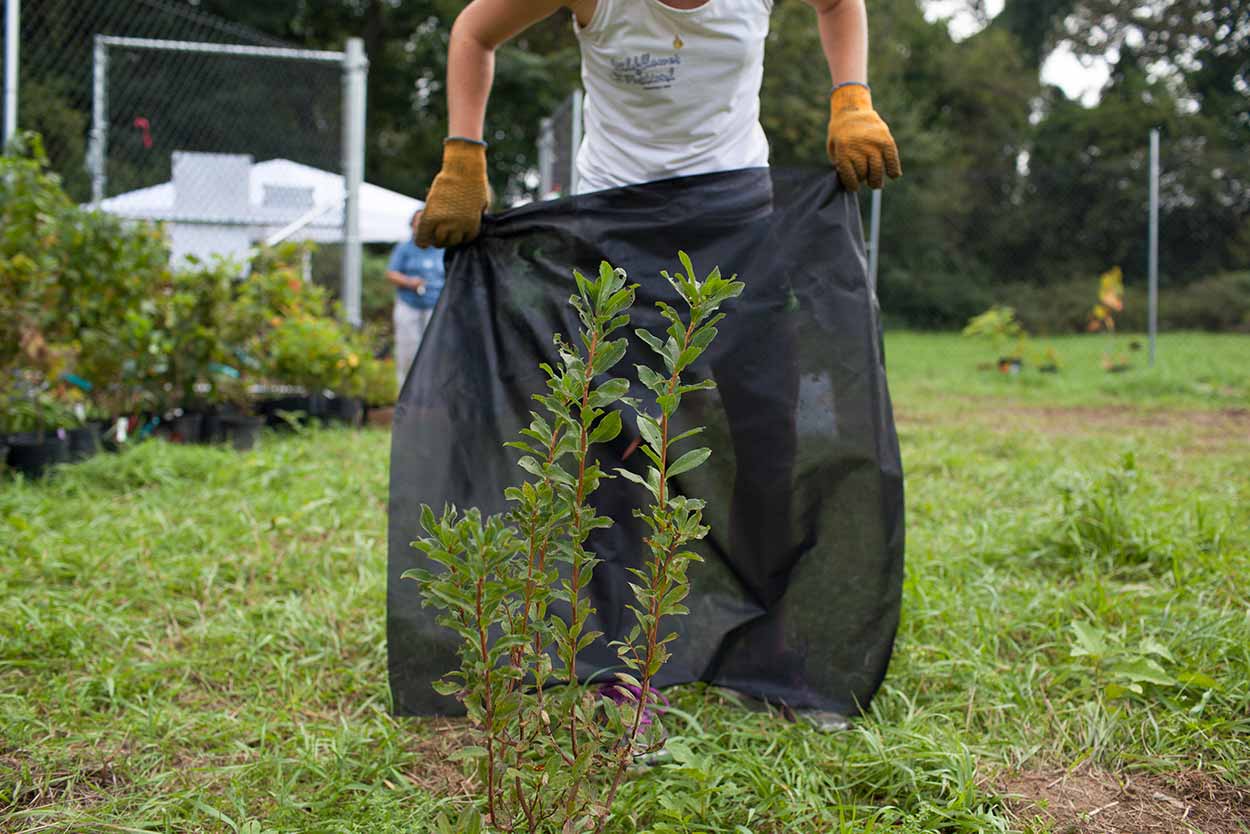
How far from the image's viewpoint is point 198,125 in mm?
9281

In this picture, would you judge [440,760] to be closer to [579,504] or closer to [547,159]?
[579,504]

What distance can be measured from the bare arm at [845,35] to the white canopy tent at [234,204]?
435cm

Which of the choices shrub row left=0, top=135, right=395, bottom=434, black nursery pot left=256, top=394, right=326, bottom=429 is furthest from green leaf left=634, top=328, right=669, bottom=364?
black nursery pot left=256, top=394, right=326, bottom=429

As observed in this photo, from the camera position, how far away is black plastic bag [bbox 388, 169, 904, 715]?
182 cm

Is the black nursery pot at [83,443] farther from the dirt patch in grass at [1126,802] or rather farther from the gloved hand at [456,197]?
the dirt patch in grass at [1126,802]

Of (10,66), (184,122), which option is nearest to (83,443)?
(10,66)

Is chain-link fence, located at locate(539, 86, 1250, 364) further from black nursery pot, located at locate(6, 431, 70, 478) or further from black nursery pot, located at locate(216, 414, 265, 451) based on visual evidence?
black nursery pot, located at locate(6, 431, 70, 478)

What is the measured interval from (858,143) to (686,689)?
3.67ft

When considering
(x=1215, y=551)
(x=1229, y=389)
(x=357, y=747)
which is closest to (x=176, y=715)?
(x=357, y=747)

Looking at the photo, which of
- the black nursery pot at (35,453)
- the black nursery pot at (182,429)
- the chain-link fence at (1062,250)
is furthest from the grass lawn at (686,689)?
the chain-link fence at (1062,250)

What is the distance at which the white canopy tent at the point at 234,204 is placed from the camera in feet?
21.2

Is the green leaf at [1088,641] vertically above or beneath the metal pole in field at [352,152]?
beneath

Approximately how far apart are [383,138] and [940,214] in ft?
38.9

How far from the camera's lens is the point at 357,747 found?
1712mm
